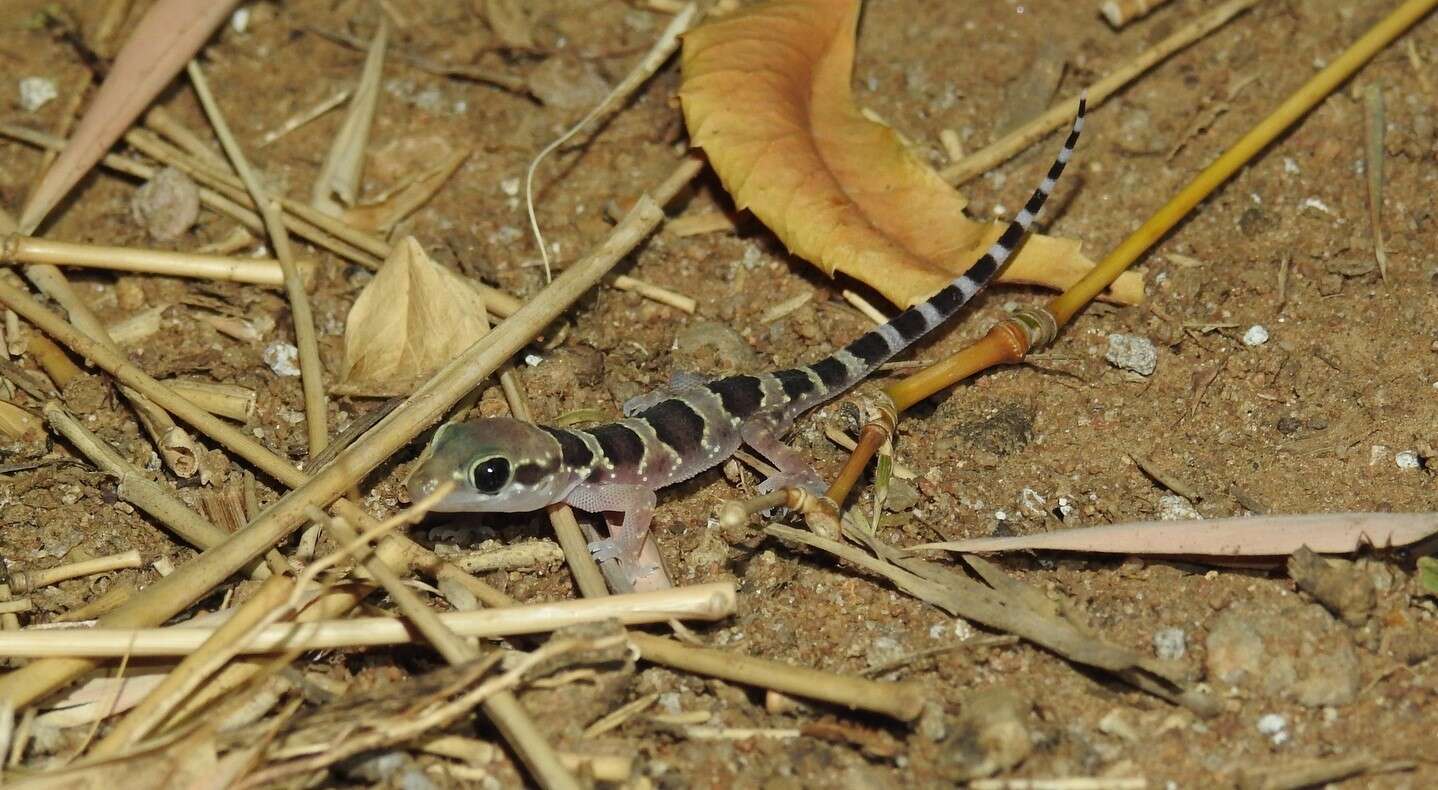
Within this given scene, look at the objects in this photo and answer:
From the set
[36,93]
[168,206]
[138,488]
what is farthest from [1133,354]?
[36,93]

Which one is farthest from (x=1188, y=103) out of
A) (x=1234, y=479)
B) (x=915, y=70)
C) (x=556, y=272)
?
(x=556, y=272)

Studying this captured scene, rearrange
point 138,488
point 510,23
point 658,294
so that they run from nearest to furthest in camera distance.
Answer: point 138,488 < point 658,294 < point 510,23

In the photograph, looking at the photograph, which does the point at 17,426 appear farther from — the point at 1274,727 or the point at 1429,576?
the point at 1429,576

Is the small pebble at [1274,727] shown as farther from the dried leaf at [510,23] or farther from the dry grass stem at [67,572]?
the dried leaf at [510,23]

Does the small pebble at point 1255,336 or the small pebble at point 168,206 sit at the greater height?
the small pebble at point 168,206

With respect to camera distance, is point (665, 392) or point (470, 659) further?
point (665, 392)

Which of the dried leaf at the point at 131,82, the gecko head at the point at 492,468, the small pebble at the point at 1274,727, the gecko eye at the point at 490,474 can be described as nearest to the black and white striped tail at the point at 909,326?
the gecko head at the point at 492,468
